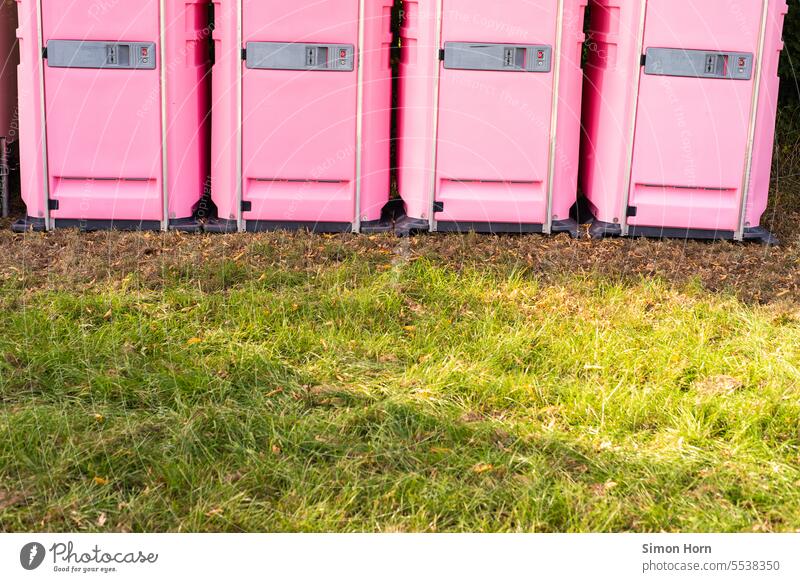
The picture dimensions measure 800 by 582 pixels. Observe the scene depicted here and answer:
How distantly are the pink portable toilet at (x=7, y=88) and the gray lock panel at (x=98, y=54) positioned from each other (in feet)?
1.93

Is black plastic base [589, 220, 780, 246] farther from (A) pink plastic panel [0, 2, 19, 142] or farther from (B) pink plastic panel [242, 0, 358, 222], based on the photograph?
(A) pink plastic panel [0, 2, 19, 142]

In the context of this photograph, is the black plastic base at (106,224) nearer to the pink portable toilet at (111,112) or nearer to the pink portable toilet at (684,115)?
the pink portable toilet at (111,112)

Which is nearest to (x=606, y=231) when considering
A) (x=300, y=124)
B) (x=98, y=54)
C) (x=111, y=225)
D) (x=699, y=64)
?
(x=699, y=64)

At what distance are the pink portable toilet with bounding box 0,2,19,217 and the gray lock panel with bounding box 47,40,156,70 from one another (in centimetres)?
59

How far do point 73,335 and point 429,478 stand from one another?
165 centimetres

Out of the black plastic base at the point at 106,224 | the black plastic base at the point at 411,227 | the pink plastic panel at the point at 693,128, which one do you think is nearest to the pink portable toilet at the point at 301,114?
the black plastic base at the point at 411,227

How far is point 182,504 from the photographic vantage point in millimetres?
3004

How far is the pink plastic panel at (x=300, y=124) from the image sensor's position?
5289 millimetres

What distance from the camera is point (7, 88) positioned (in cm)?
579

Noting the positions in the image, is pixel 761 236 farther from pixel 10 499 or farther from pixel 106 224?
pixel 10 499

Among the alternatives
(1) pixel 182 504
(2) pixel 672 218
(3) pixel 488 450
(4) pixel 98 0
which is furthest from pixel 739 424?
(4) pixel 98 0

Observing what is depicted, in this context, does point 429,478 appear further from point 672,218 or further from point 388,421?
point 672,218

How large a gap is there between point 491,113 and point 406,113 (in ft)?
1.66

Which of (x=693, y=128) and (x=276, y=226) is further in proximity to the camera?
(x=276, y=226)
